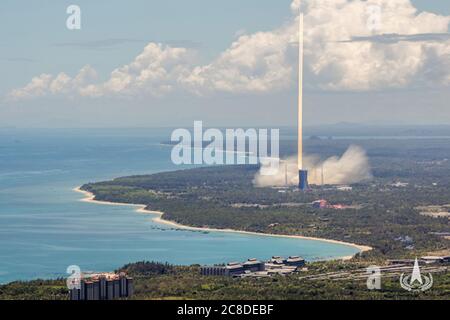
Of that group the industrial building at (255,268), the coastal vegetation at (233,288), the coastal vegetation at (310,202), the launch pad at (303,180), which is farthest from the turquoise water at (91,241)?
the launch pad at (303,180)

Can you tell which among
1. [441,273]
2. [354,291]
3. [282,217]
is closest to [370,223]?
[282,217]

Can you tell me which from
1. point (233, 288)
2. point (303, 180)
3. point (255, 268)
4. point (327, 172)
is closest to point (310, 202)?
point (303, 180)

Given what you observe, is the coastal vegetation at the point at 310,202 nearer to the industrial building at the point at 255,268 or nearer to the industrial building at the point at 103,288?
the industrial building at the point at 255,268

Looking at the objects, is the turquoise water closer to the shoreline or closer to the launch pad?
the shoreline

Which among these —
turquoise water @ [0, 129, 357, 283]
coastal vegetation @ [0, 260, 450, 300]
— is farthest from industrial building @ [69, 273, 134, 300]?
turquoise water @ [0, 129, 357, 283]

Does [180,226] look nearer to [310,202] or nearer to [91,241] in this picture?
[91,241]
